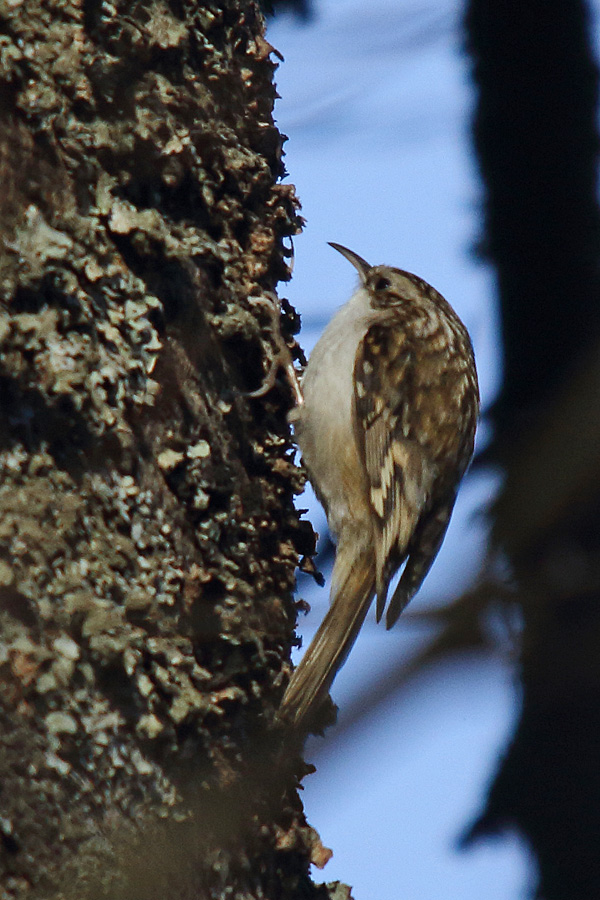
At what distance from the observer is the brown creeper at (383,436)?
272 centimetres

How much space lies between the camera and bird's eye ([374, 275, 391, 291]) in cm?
325

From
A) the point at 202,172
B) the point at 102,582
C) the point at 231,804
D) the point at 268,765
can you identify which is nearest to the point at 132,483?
the point at 102,582

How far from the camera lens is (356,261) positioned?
3340 millimetres

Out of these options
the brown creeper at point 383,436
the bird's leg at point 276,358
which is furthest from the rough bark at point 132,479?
the brown creeper at point 383,436

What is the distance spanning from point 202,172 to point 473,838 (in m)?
1.68

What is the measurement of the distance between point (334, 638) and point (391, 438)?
0.73 metres

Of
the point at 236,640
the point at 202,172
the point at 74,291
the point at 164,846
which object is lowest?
the point at 164,846

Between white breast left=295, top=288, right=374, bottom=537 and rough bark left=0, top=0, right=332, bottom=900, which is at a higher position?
white breast left=295, top=288, right=374, bottom=537

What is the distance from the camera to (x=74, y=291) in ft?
5.54

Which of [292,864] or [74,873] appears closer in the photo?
[74,873]

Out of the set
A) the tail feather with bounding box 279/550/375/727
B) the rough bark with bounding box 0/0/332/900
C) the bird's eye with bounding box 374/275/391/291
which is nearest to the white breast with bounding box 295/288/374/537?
the tail feather with bounding box 279/550/375/727

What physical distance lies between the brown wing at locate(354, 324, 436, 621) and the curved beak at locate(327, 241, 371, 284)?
0.96 feet

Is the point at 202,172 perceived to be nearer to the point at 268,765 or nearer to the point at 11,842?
the point at 268,765

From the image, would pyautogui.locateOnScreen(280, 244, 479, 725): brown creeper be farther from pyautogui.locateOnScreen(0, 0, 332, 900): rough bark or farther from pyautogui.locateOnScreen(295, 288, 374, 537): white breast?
pyautogui.locateOnScreen(0, 0, 332, 900): rough bark
